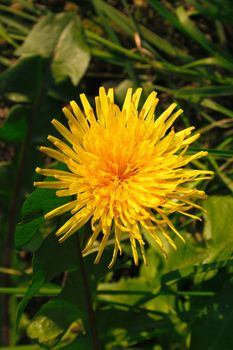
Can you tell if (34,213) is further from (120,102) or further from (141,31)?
(141,31)

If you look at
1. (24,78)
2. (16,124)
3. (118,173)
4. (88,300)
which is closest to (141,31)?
(24,78)

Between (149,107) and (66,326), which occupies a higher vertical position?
(149,107)

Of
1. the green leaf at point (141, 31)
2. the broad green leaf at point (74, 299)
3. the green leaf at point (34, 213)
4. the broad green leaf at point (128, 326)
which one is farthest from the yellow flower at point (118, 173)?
the green leaf at point (141, 31)

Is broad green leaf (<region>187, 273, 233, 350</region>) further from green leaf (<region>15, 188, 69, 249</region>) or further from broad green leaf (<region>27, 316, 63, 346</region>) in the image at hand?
green leaf (<region>15, 188, 69, 249</region>)

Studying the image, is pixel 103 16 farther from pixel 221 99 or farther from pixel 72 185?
pixel 72 185

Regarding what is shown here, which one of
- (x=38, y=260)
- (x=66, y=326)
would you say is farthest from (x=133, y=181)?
(x=66, y=326)
